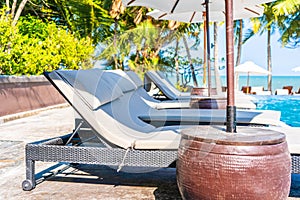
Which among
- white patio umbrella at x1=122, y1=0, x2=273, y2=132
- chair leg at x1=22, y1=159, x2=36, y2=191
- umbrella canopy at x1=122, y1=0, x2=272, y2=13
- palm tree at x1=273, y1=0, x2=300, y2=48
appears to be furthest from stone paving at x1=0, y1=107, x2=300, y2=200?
palm tree at x1=273, y1=0, x2=300, y2=48

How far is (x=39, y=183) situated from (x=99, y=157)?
66cm

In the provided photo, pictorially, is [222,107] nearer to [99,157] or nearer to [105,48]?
[99,157]

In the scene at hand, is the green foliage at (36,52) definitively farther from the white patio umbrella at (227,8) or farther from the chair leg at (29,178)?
the chair leg at (29,178)

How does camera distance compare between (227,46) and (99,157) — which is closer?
(227,46)

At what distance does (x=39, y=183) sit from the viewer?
283 centimetres

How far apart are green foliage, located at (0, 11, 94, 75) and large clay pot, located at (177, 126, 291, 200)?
5.97 m

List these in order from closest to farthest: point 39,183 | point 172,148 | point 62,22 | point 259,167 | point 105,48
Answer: point 259,167 < point 172,148 < point 39,183 < point 105,48 < point 62,22

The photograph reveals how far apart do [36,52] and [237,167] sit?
7.05 m

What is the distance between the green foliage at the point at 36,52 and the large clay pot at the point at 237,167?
597 cm

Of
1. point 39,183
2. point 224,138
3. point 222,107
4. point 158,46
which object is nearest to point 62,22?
point 158,46

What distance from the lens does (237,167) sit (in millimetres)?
1843

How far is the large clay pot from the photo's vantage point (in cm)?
184

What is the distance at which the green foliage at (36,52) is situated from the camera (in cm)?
707

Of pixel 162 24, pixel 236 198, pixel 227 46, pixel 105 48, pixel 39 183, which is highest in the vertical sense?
pixel 162 24
